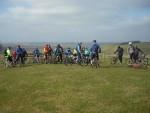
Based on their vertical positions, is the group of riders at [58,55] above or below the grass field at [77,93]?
above

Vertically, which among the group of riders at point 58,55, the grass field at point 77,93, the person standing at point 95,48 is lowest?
the grass field at point 77,93

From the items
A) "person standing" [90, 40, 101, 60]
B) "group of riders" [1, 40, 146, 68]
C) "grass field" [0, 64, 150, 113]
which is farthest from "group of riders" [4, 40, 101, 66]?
"grass field" [0, 64, 150, 113]

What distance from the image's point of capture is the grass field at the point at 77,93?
1524 cm

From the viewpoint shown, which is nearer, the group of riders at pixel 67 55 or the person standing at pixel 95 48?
the person standing at pixel 95 48

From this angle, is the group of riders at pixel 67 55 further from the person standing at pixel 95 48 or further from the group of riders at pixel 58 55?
the person standing at pixel 95 48

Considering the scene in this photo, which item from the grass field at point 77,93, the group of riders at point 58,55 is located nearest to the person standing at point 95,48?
the group of riders at point 58,55

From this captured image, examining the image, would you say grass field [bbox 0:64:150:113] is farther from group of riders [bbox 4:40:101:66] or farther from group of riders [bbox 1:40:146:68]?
group of riders [bbox 4:40:101:66]

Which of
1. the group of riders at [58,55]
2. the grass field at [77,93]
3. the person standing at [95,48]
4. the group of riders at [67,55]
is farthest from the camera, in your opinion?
the group of riders at [58,55]

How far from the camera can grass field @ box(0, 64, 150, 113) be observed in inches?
600

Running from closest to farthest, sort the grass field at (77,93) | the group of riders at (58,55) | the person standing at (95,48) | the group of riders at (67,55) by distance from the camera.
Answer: the grass field at (77,93)
the person standing at (95,48)
the group of riders at (67,55)
the group of riders at (58,55)

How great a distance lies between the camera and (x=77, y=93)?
17.6 meters

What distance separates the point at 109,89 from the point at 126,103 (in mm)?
2706

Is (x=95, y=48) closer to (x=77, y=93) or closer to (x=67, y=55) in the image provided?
(x=67, y=55)

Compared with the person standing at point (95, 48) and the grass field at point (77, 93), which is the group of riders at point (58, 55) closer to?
the person standing at point (95, 48)
